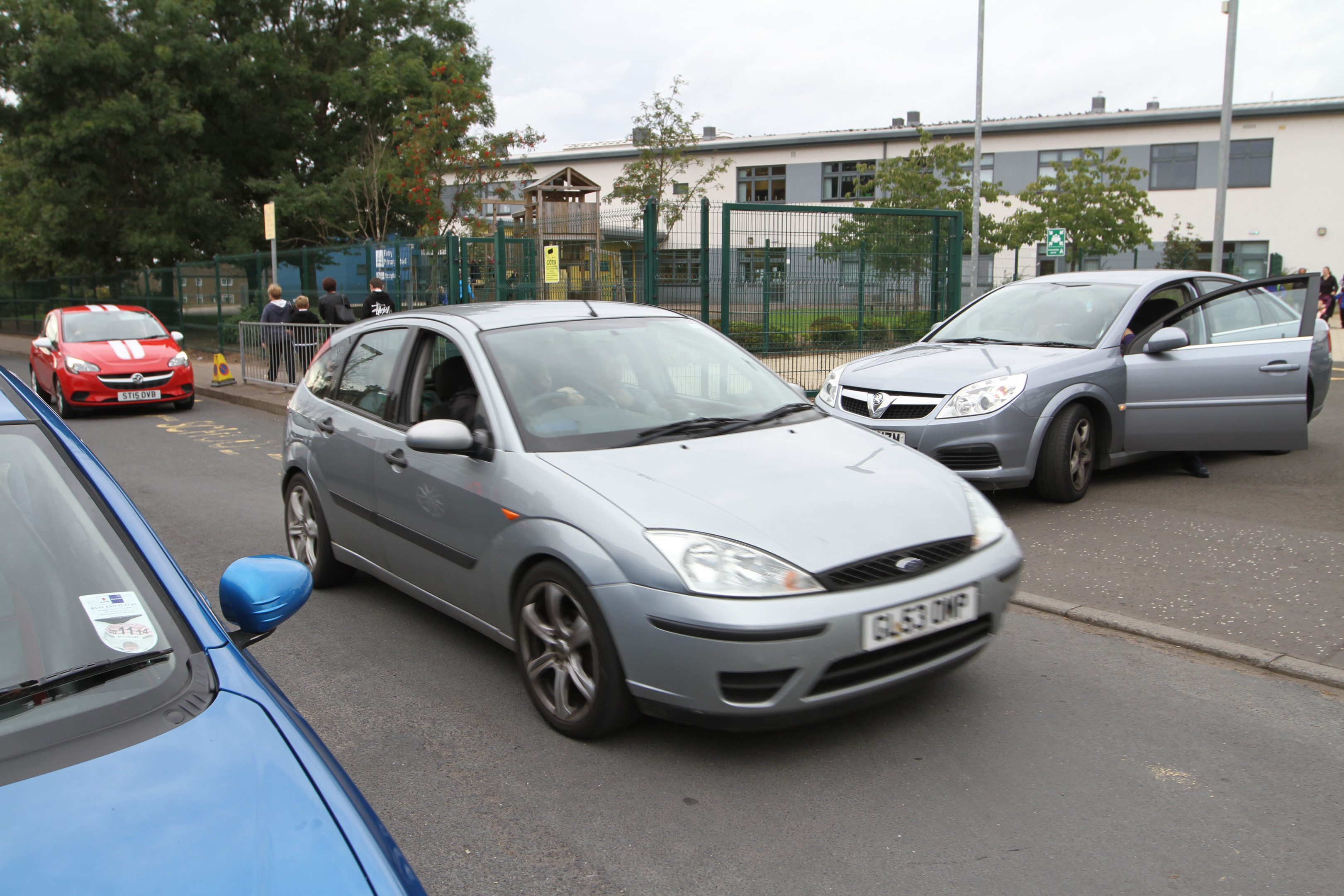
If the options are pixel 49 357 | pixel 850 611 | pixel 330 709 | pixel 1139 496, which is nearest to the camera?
pixel 850 611

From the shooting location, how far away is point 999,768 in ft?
11.0

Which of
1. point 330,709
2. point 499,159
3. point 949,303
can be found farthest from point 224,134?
point 330,709

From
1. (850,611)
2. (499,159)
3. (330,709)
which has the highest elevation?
(499,159)

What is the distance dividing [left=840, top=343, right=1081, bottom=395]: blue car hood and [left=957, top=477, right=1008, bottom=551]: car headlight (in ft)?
9.22

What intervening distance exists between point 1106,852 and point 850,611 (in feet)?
3.19

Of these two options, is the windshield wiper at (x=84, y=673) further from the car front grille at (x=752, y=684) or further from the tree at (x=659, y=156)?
the tree at (x=659, y=156)

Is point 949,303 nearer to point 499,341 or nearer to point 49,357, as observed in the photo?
point 499,341

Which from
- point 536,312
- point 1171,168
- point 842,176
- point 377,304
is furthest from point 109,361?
point 1171,168

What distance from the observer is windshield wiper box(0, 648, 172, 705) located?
1774 millimetres

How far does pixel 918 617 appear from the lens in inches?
128

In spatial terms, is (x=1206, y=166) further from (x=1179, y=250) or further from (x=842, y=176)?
(x=842, y=176)

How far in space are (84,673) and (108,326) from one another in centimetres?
1495

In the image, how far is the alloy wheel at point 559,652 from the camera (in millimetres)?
3443

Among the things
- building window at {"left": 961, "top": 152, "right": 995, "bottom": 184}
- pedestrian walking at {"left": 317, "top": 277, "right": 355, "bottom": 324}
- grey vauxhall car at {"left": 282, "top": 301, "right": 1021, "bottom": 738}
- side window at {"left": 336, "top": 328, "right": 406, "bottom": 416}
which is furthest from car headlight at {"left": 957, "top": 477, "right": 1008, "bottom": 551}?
building window at {"left": 961, "top": 152, "right": 995, "bottom": 184}
